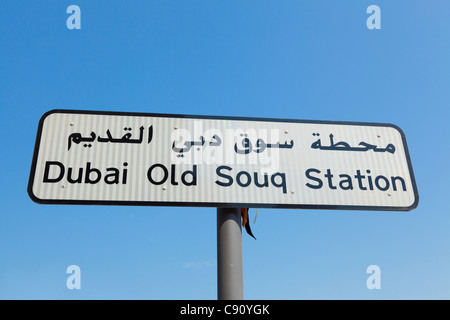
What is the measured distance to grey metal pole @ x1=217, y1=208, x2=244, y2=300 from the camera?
6.44ft

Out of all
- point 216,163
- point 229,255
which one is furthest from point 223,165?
point 229,255

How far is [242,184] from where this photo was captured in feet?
7.36

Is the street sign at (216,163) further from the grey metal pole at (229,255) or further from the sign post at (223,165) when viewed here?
the grey metal pole at (229,255)

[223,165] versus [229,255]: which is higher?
[223,165]

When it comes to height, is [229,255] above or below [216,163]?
below

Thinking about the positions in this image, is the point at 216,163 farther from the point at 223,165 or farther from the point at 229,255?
the point at 229,255

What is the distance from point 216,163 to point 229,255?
0.64m

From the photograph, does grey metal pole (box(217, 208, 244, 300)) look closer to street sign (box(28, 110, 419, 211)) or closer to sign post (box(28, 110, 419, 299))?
sign post (box(28, 110, 419, 299))

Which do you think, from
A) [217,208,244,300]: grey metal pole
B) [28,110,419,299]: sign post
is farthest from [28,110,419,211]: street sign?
[217,208,244,300]: grey metal pole

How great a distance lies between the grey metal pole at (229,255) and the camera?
196cm

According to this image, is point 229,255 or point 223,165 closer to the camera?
point 229,255

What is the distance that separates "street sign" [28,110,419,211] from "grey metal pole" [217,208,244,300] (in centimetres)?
11

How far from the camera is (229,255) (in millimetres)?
2064
